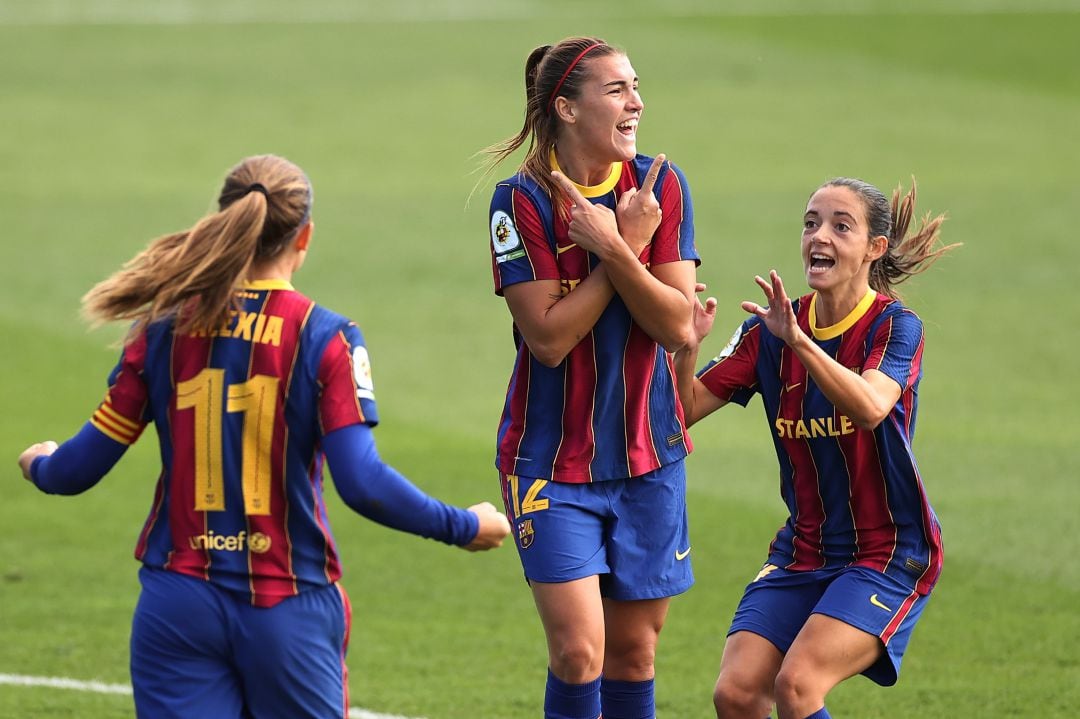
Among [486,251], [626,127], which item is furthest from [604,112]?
A: [486,251]

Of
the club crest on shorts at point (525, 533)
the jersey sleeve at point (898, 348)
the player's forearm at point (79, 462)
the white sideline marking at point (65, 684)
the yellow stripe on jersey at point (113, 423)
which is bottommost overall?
the white sideline marking at point (65, 684)

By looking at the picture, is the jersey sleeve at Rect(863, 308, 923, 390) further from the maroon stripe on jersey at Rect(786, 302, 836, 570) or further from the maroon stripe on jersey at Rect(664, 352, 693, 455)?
the maroon stripe on jersey at Rect(664, 352, 693, 455)

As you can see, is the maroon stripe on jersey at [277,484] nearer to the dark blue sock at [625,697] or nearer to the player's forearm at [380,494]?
the player's forearm at [380,494]

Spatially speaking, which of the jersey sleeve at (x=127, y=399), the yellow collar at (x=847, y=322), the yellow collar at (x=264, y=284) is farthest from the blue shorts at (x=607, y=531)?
the jersey sleeve at (x=127, y=399)

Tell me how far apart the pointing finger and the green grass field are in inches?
88.5

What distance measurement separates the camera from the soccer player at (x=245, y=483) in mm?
4023

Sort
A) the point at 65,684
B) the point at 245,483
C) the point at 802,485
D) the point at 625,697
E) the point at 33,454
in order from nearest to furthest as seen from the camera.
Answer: the point at 245,483 < the point at 33,454 < the point at 625,697 < the point at 802,485 < the point at 65,684

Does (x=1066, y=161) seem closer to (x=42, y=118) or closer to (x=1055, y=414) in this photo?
(x=1055, y=414)

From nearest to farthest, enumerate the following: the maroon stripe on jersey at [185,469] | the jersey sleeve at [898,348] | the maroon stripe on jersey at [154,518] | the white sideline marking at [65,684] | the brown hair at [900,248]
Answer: the maroon stripe on jersey at [185,469]
the maroon stripe on jersey at [154,518]
the jersey sleeve at [898,348]
the brown hair at [900,248]
the white sideline marking at [65,684]

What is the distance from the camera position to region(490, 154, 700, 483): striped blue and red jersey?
488 cm

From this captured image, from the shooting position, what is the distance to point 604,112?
4.85m

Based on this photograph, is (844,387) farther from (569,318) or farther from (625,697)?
(625,697)

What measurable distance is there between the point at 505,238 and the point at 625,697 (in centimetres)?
146

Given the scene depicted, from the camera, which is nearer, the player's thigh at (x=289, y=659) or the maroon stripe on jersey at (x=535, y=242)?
the player's thigh at (x=289, y=659)
